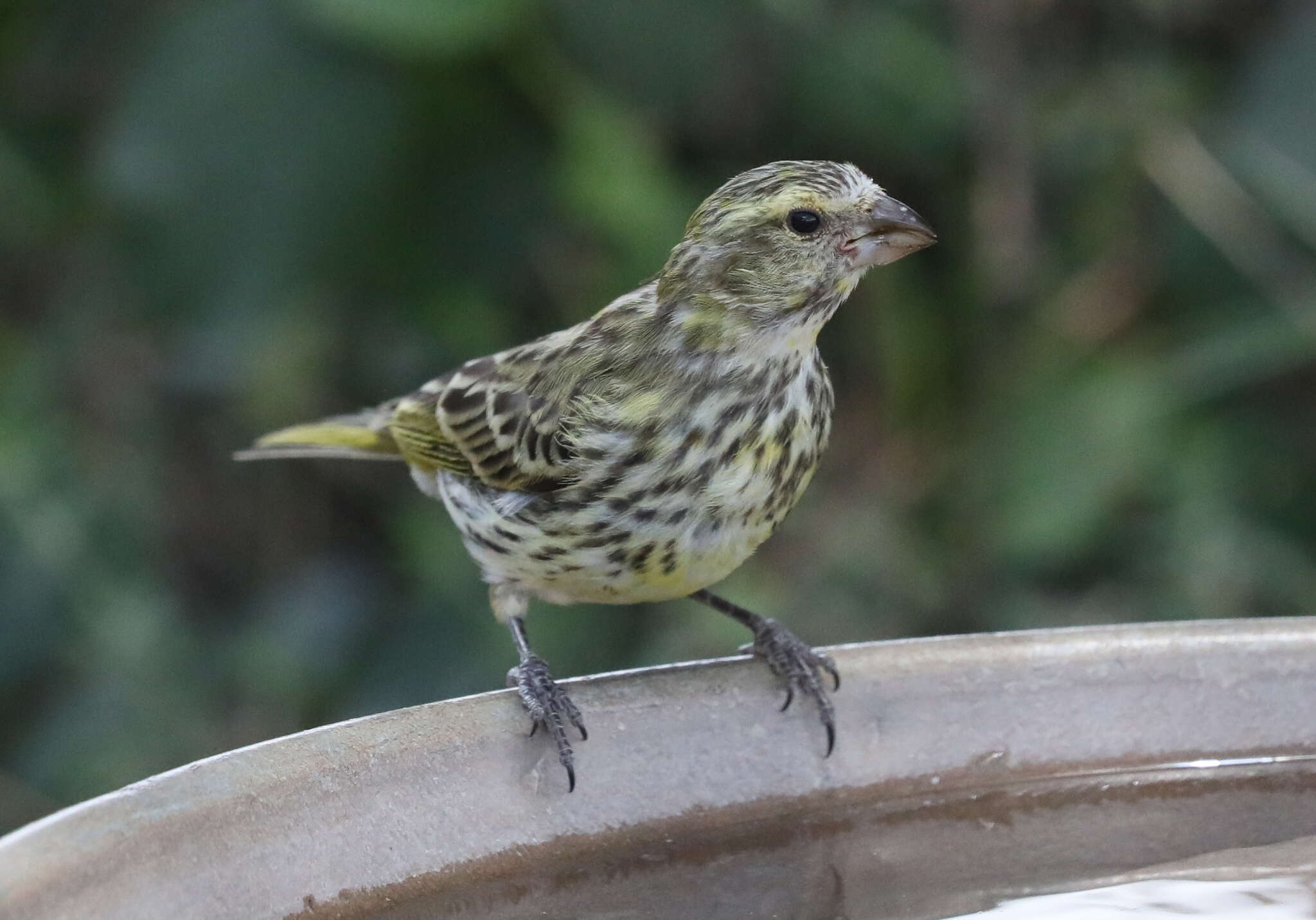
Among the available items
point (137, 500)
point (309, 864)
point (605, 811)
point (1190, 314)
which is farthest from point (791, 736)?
point (137, 500)

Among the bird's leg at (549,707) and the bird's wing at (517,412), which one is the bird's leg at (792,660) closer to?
the bird's leg at (549,707)

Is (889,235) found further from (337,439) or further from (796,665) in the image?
(337,439)

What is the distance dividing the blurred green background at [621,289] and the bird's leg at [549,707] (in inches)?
62.4

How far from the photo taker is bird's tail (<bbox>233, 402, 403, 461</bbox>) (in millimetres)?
3561

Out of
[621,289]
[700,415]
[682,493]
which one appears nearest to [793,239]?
[700,415]

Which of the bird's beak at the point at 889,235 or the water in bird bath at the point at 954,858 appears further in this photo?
the bird's beak at the point at 889,235

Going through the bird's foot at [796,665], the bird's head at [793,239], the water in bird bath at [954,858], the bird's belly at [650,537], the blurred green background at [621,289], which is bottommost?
the water in bird bath at [954,858]

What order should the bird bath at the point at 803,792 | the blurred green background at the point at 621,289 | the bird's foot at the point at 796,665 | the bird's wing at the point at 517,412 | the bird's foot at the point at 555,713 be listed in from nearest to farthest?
the bird bath at the point at 803,792 → the bird's foot at the point at 555,713 → the bird's foot at the point at 796,665 → the bird's wing at the point at 517,412 → the blurred green background at the point at 621,289

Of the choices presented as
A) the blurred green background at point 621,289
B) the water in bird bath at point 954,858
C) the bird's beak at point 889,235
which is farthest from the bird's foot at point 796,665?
the blurred green background at point 621,289

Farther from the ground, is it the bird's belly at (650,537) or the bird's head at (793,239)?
the bird's head at (793,239)

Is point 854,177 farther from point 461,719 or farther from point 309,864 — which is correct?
point 309,864

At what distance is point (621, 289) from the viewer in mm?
4480

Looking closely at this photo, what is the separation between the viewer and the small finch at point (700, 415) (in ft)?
8.80

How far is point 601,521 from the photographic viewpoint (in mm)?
2713
